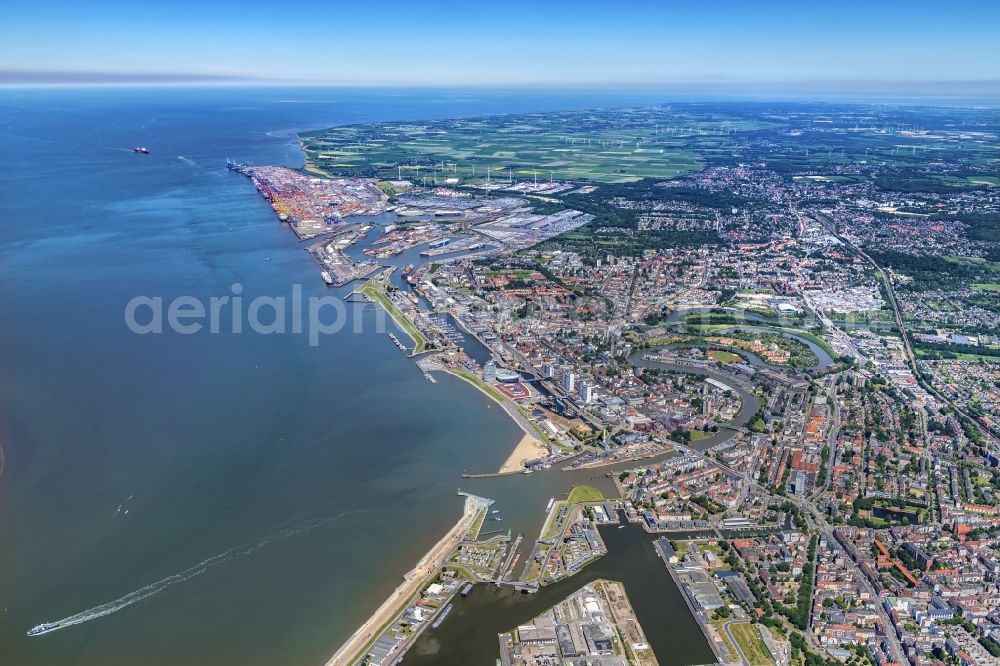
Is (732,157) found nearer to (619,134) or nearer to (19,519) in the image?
(619,134)

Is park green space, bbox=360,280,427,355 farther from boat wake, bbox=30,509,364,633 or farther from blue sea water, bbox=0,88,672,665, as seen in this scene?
boat wake, bbox=30,509,364,633

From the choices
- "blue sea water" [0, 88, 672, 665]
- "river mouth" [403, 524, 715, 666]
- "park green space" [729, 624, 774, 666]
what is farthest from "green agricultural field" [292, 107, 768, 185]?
"park green space" [729, 624, 774, 666]

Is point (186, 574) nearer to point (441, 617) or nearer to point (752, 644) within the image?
point (441, 617)

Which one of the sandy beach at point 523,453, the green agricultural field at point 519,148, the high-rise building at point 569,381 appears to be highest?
the green agricultural field at point 519,148

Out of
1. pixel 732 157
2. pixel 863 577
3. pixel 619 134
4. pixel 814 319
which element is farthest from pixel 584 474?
pixel 619 134

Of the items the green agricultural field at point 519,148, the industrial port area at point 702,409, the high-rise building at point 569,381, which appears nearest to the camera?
the industrial port area at point 702,409

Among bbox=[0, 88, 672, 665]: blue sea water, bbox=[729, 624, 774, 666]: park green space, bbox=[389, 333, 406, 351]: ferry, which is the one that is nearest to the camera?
bbox=[729, 624, 774, 666]: park green space

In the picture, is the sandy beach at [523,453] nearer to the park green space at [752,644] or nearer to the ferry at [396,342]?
the park green space at [752,644]

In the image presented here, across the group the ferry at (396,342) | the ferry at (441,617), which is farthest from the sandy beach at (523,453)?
the ferry at (396,342)
